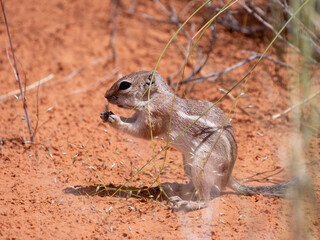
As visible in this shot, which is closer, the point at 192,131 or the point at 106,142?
the point at 192,131

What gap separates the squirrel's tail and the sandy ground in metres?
0.07

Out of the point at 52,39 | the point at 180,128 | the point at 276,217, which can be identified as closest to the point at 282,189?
the point at 276,217

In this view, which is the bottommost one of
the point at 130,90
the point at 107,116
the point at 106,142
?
the point at 106,142

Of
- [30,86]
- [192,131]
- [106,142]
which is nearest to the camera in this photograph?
[192,131]

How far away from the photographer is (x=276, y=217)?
4031mm

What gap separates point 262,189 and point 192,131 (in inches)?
36.7

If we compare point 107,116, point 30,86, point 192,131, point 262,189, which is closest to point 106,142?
point 107,116

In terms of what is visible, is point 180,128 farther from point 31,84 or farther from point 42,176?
point 31,84

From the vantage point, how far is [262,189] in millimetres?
4348

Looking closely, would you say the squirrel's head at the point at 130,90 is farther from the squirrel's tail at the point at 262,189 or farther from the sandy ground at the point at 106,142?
the squirrel's tail at the point at 262,189

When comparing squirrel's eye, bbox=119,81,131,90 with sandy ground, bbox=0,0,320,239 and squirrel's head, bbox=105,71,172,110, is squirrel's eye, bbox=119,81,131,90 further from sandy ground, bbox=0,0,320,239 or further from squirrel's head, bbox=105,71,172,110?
sandy ground, bbox=0,0,320,239

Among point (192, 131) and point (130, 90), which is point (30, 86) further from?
point (192, 131)

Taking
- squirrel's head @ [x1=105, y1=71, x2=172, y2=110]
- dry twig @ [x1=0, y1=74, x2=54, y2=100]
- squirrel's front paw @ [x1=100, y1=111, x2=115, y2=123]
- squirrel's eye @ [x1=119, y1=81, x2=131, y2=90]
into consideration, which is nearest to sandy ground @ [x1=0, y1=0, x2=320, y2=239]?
dry twig @ [x1=0, y1=74, x2=54, y2=100]

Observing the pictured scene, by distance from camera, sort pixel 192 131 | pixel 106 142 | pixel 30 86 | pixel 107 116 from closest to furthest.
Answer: pixel 192 131 < pixel 107 116 < pixel 106 142 < pixel 30 86
